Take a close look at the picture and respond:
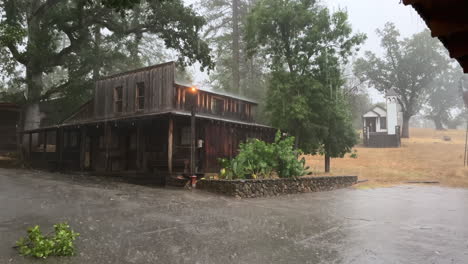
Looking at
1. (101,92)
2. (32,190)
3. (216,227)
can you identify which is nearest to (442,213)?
(216,227)

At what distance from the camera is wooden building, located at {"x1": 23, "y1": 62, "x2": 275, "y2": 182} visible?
18.3 metres

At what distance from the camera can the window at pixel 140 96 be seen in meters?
19.7

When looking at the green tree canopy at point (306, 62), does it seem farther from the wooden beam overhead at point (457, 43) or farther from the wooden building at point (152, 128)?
the wooden beam overhead at point (457, 43)

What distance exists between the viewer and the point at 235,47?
3647 centimetres

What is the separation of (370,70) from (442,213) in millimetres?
47835

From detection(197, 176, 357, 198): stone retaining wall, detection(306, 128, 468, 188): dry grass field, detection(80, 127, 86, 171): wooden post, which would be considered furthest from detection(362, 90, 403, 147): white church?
detection(80, 127, 86, 171): wooden post

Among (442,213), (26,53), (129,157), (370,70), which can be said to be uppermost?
(370,70)

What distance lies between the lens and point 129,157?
70.8ft

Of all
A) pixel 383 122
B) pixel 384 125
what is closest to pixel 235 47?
pixel 383 122

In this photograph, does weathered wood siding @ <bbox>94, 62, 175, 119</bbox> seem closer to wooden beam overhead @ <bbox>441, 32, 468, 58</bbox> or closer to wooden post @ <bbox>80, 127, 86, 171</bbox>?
wooden post @ <bbox>80, 127, 86, 171</bbox>

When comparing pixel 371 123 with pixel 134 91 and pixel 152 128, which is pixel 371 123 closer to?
pixel 152 128

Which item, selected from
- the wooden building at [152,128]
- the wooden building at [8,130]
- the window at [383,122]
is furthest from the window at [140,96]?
the window at [383,122]

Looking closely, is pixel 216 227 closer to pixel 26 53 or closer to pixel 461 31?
pixel 461 31

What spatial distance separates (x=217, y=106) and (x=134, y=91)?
209 inches
